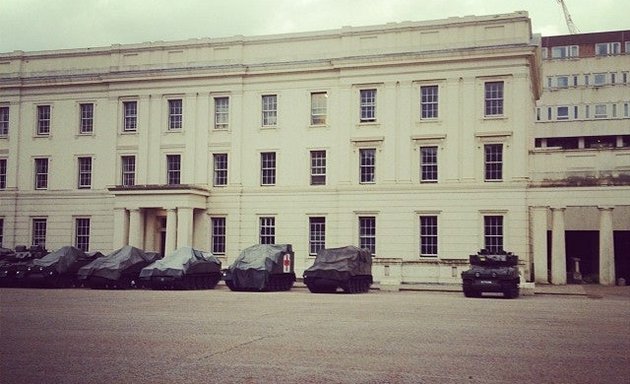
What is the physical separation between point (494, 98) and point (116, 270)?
21.4 meters

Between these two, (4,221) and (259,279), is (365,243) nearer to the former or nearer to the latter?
(259,279)

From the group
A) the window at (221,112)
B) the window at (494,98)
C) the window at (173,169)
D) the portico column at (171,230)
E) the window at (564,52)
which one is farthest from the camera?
the window at (564,52)

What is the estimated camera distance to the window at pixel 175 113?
1720 inches

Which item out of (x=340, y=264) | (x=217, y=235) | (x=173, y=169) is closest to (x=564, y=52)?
(x=217, y=235)

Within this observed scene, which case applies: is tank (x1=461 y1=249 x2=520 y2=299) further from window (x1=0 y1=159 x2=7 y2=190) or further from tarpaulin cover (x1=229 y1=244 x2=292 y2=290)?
window (x1=0 y1=159 x2=7 y2=190)

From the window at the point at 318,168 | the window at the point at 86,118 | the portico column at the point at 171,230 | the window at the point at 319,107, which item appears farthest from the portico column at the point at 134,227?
the window at the point at 319,107

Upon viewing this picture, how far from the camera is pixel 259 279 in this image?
29781 mm

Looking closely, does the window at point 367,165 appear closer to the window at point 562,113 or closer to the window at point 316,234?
the window at point 316,234

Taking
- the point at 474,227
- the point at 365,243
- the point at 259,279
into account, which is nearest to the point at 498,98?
the point at 474,227

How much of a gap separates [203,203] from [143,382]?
108 feet

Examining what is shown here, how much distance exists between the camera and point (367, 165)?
39844 mm

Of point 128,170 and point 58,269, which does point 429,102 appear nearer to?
point 128,170

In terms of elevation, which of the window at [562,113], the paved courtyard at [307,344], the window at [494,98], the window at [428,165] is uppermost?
the window at [562,113]

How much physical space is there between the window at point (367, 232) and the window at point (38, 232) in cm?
2105
